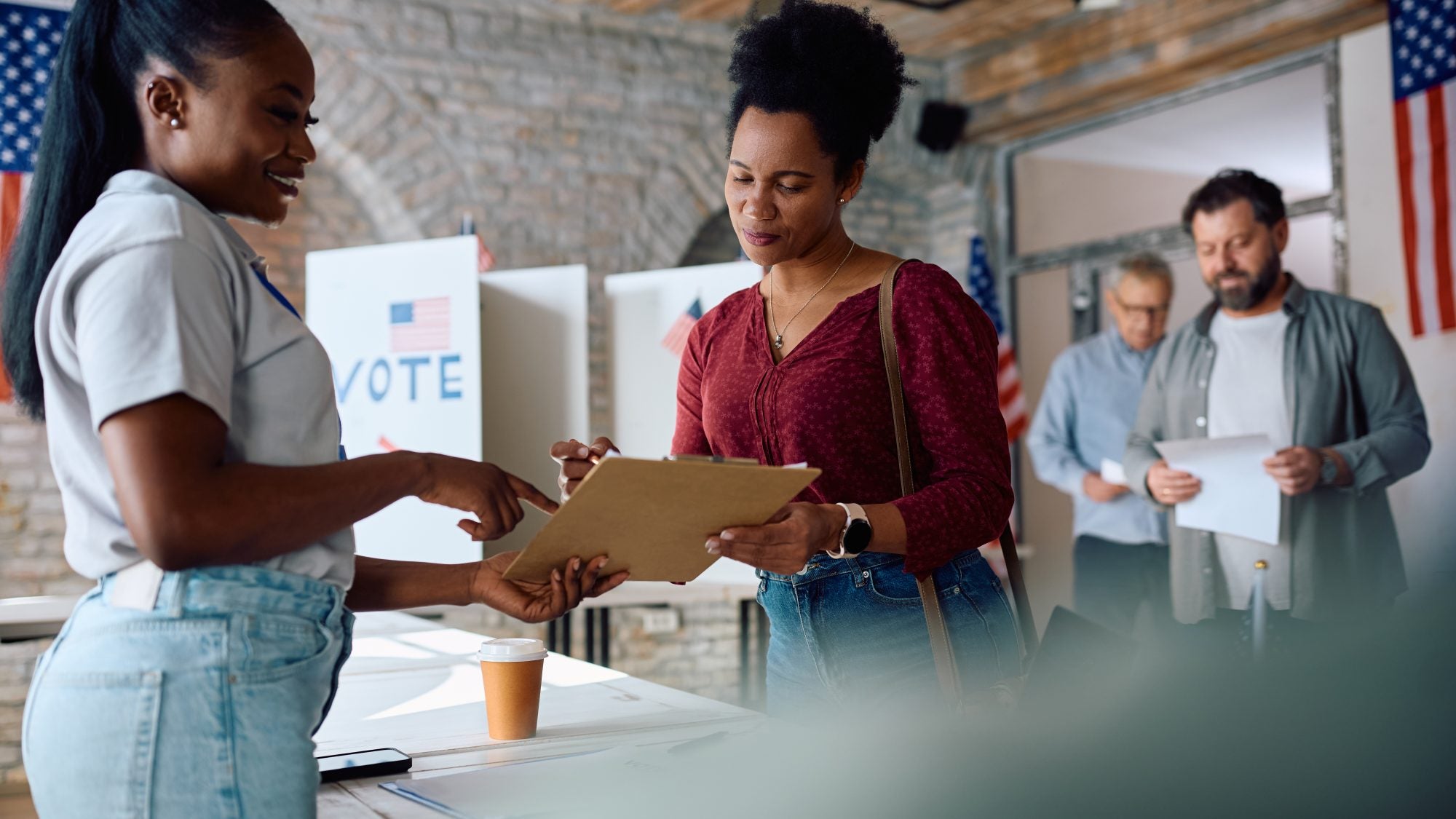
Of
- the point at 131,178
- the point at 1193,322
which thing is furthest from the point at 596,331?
the point at 131,178

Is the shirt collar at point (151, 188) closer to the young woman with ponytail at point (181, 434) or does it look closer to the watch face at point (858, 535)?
the young woman with ponytail at point (181, 434)

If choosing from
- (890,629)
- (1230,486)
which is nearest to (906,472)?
(890,629)

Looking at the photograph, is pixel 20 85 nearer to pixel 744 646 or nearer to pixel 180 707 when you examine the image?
pixel 744 646

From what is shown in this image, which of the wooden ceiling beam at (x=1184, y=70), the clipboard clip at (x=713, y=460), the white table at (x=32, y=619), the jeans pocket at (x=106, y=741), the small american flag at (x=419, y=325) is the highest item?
the wooden ceiling beam at (x=1184, y=70)

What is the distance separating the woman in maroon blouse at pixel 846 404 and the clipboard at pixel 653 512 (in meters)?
0.12

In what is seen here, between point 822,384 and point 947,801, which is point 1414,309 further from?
point 947,801

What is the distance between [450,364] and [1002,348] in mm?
2982

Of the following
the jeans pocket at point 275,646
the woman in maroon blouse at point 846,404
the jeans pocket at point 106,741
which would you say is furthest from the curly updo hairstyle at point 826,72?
the jeans pocket at point 106,741

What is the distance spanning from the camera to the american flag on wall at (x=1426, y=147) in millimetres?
4324

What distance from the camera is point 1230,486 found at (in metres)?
3.08

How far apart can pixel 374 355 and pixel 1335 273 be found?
12.5 ft

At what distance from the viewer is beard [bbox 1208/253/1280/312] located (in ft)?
10.6

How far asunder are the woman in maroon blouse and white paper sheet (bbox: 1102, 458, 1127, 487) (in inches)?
107

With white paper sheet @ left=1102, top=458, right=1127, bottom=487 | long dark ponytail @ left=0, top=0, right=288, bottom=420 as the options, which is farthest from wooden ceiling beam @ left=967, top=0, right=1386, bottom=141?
long dark ponytail @ left=0, top=0, right=288, bottom=420
